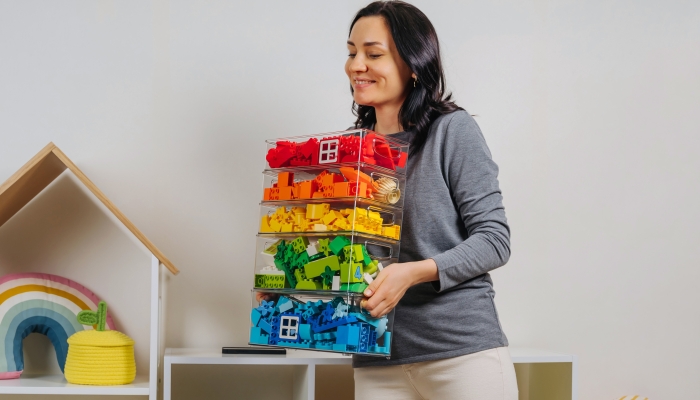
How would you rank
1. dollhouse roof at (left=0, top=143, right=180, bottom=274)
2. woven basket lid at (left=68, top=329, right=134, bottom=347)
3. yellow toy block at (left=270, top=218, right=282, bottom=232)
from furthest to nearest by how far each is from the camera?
woven basket lid at (left=68, top=329, right=134, bottom=347) < dollhouse roof at (left=0, top=143, right=180, bottom=274) < yellow toy block at (left=270, top=218, right=282, bottom=232)

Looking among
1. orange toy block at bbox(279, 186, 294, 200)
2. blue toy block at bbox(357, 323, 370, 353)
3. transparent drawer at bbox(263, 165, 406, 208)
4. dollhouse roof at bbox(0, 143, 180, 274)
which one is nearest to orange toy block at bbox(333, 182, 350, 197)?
transparent drawer at bbox(263, 165, 406, 208)

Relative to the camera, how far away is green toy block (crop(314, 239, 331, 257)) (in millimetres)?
1082

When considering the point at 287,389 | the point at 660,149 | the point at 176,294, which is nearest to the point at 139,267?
the point at 176,294

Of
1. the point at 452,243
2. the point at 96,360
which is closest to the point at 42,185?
the point at 96,360

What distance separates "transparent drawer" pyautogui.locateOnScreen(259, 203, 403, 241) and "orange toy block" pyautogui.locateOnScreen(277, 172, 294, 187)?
0.11 ft

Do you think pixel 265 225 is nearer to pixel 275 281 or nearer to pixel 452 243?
pixel 275 281

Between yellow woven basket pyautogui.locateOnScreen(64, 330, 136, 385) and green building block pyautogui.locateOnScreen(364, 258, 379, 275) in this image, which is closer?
green building block pyautogui.locateOnScreen(364, 258, 379, 275)

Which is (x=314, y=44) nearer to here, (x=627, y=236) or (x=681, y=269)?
(x=627, y=236)

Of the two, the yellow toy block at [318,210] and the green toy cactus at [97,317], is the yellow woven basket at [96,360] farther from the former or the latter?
the yellow toy block at [318,210]

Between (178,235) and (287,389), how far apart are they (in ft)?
1.59

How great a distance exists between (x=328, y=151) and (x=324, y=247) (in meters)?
0.16

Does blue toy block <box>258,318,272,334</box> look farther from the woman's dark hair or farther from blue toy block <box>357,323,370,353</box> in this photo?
the woman's dark hair

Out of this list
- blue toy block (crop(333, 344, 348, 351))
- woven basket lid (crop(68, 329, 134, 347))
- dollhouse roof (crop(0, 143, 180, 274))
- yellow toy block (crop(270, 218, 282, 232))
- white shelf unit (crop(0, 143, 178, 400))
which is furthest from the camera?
white shelf unit (crop(0, 143, 178, 400))

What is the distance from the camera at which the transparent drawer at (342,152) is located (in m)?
1.11
